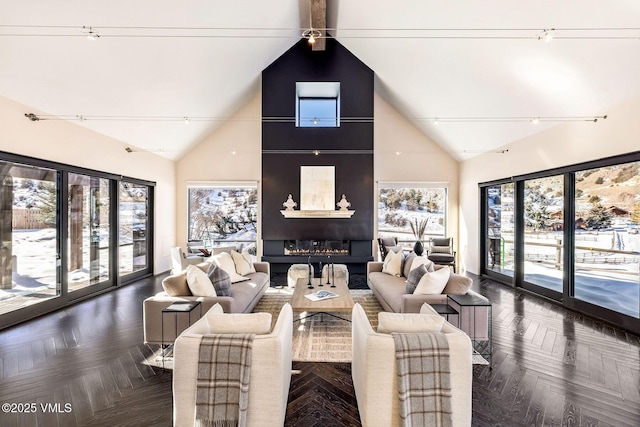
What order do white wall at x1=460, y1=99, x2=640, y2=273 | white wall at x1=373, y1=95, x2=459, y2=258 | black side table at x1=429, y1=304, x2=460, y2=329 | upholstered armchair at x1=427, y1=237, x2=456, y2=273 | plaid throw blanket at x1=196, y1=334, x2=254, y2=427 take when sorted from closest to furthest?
plaid throw blanket at x1=196, y1=334, x2=254, y2=427 → black side table at x1=429, y1=304, x2=460, y2=329 → white wall at x1=460, y1=99, x2=640, y2=273 → upholstered armchair at x1=427, y1=237, x2=456, y2=273 → white wall at x1=373, y1=95, x2=459, y2=258

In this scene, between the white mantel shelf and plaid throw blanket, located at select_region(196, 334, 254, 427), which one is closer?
plaid throw blanket, located at select_region(196, 334, 254, 427)

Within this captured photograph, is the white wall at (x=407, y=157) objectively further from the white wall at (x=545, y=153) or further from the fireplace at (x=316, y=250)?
the fireplace at (x=316, y=250)

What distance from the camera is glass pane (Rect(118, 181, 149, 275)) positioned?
613 cm

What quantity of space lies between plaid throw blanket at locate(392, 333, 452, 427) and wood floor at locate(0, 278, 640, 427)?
608mm

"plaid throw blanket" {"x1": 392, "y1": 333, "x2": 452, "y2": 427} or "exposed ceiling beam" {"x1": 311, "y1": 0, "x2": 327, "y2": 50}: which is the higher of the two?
"exposed ceiling beam" {"x1": 311, "y1": 0, "x2": 327, "y2": 50}

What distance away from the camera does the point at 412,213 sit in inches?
330

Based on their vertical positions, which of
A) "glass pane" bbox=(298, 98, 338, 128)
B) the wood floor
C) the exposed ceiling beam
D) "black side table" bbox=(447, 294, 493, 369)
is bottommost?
the wood floor

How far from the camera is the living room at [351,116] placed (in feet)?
11.7

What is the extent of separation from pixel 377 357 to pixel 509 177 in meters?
5.80

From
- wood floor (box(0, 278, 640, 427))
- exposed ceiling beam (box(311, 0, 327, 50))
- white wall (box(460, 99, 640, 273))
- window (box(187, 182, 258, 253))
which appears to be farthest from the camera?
window (box(187, 182, 258, 253))

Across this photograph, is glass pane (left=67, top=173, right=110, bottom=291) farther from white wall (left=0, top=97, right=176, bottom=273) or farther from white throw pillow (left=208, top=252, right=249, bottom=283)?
white throw pillow (left=208, top=252, right=249, bottom=283)

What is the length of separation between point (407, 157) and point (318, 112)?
283 centimetres

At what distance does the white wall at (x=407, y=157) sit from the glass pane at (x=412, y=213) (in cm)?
31

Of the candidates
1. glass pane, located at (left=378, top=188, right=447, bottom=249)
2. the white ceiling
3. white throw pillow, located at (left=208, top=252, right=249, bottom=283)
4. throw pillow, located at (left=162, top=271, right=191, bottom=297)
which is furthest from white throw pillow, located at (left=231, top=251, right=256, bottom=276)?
glass pane, located at (left=378, top=188, right=447, bottom=249)
